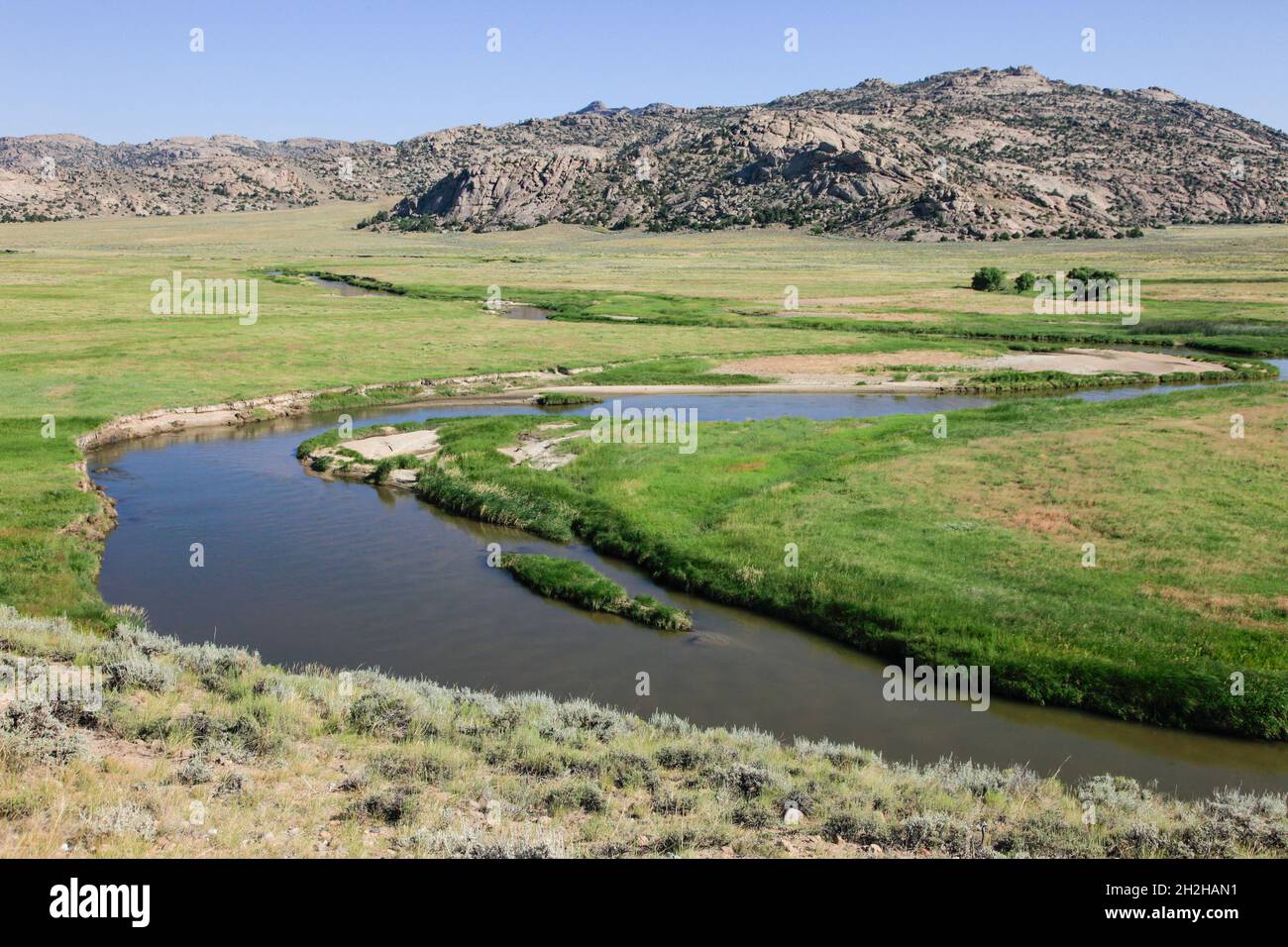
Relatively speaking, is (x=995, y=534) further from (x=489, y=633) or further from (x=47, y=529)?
(x=47, y=529)

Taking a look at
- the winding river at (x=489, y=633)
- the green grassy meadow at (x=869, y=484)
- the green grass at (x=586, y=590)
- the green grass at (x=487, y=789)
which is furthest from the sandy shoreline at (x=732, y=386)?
the green grass at (x=487, y=789)

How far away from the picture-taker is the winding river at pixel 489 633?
1619 cm

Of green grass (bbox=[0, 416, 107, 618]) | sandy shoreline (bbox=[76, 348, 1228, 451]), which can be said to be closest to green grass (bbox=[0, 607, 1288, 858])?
green grass (bbox=[0, 416, 107, 618])

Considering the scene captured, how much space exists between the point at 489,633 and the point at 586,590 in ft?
9.16

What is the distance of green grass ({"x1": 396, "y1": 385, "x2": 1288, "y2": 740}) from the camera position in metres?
17.9

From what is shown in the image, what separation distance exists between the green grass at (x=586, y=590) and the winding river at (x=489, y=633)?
363mm

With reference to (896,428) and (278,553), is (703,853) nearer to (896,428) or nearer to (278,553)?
(278,553)

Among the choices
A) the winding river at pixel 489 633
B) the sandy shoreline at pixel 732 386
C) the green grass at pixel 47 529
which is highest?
the sandy shoreline at pixel 732 386

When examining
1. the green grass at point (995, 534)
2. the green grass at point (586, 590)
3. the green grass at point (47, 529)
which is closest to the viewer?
the green grass at point (995, 534)

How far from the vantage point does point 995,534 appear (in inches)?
973

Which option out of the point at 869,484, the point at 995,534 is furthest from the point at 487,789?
the point at 869,484

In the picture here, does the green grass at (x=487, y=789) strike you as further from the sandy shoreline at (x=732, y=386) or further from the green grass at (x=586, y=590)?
the sandy shoreline at (x=732, y=386)

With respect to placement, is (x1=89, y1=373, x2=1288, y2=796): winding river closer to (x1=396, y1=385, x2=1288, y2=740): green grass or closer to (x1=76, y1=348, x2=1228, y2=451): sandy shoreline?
(x1=396, y1=385, x2=1288, y2=740): green grass

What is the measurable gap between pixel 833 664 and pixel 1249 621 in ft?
26.5
